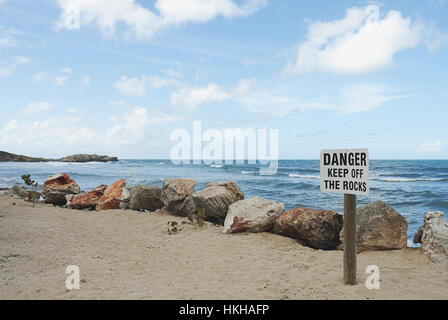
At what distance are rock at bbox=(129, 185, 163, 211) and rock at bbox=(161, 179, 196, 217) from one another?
814 mm

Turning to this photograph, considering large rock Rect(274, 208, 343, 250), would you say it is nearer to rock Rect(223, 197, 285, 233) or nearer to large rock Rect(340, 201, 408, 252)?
rock Rect(223, 197, 285, 233)

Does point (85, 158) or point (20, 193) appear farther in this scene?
point (85, 158)

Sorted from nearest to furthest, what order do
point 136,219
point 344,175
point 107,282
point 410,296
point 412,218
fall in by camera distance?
point 410,296 < point 344,175 < point 107,282 < point 136,219 < point 412,218

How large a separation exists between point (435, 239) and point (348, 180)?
294 centimetres

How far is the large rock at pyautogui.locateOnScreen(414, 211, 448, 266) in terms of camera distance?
20.1 ft

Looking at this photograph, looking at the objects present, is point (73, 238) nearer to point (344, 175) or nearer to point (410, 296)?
point (344, 175)

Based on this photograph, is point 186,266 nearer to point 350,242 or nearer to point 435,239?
point 350,242

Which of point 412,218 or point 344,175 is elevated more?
point 344,175

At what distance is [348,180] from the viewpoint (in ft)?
16.0

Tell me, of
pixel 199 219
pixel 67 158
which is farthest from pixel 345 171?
pixel 67 158

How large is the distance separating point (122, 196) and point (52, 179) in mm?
4948

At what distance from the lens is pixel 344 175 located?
493 centimetres

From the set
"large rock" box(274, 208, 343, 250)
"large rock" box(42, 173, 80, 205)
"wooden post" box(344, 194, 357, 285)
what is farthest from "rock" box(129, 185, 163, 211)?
"wooden post" box(344, 194, 357, 285)
